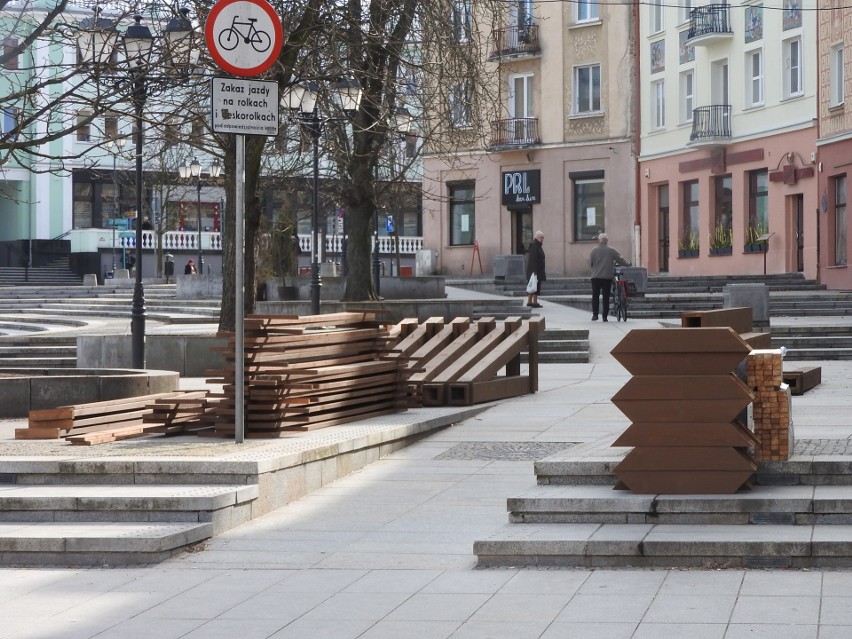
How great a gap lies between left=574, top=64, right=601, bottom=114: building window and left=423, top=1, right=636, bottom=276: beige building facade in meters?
0.03

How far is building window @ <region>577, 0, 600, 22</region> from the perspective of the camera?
162ft

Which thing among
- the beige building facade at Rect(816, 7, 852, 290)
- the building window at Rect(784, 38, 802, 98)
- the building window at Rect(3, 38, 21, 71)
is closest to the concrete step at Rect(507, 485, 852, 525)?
the building window at Rect(3, 38, 21, 71)

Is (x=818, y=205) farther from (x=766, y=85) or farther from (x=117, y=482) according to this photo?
(x=117, y=482)

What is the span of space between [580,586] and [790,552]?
1084 millimetres

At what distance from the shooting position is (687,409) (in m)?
8.00

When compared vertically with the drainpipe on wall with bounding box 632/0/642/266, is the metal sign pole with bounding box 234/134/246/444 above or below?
below

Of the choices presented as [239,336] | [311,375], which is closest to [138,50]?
[311,375]

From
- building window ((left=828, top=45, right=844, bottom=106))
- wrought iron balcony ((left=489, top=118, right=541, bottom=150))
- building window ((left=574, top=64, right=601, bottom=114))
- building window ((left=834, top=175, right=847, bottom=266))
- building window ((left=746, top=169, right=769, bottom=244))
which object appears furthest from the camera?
wrought iron balcony ((left=489, top=118, right=541, bottom=150))

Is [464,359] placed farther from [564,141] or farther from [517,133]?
[517,133]

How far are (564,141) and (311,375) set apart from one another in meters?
40.1

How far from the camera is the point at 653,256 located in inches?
1909

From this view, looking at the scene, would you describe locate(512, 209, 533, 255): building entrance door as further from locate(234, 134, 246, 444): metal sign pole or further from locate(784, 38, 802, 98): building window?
locate(234, 134, 246, 444): metal sign pole

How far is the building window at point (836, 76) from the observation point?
38.2 metres

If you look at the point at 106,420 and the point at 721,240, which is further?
the point at 721,240
